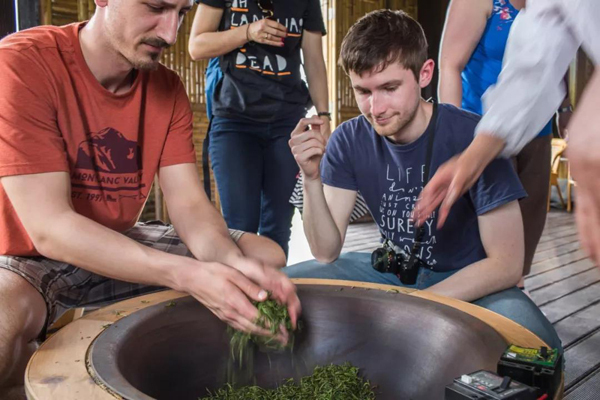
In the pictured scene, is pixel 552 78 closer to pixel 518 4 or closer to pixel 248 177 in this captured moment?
pixel 518 4

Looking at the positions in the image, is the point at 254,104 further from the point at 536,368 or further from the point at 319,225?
the point at 536,368

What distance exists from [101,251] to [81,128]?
18.4 inches

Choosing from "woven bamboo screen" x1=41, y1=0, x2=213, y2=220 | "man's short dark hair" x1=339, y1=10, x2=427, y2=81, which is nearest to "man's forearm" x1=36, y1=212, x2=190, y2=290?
"man's short dark hair" x1=339, y1=10, x2=427, y2=81

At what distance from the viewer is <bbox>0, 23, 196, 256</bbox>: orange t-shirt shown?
1422 mm

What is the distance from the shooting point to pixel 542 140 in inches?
88.4

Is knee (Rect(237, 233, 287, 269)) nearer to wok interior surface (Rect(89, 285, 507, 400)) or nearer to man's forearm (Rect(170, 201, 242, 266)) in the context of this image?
man's forearm (Rect(170, 201, 242, 266))

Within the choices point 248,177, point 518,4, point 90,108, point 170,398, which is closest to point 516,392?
point 170,398

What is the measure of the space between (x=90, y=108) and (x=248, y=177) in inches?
28.5

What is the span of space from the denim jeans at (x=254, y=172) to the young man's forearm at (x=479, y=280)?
2.74ft

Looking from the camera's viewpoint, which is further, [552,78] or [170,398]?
[170,398]

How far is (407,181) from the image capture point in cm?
185

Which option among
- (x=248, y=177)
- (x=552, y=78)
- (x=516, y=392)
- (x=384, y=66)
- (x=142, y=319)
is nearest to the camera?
(x=516, y=392)

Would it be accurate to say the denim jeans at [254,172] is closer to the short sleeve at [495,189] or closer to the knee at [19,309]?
the short sleeve at [495,189]

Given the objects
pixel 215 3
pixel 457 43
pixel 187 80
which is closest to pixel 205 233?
pixel 215 3
